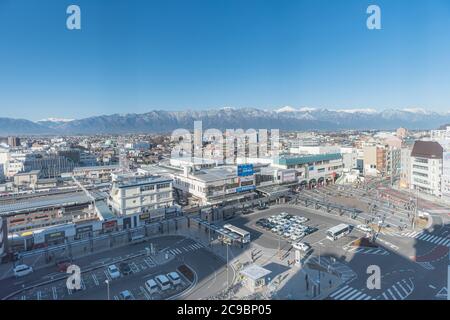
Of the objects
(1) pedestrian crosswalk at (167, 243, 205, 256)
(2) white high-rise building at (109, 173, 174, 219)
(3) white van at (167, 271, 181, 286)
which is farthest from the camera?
(2) white high-rise building at (109, 173, 174, 219)

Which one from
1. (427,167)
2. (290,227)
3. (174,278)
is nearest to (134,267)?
(174,278)

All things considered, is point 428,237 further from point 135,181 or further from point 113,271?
point 135,181

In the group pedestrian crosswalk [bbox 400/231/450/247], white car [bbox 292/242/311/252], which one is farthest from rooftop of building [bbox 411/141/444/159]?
white car [bbox 292/242/311/252]

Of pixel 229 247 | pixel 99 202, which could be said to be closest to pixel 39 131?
pixel 99 202

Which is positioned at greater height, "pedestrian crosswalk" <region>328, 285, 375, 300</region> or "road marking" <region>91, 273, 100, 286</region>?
"pedestrian crosswalk" <region>328, 285, 375, 300</region>

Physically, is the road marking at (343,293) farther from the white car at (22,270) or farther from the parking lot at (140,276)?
the white car at (22,270)

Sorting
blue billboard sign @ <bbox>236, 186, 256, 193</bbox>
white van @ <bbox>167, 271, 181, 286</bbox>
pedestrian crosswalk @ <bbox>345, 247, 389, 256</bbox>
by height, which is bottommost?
pedestrian crosswalk @ <bbox>345, 247, 389, 256</bbox>

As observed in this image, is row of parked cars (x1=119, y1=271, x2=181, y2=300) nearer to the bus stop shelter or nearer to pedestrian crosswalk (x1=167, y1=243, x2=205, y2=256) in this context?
pedestrian crosswalk (x1=167, y1=243, x2=205, y2=256)
